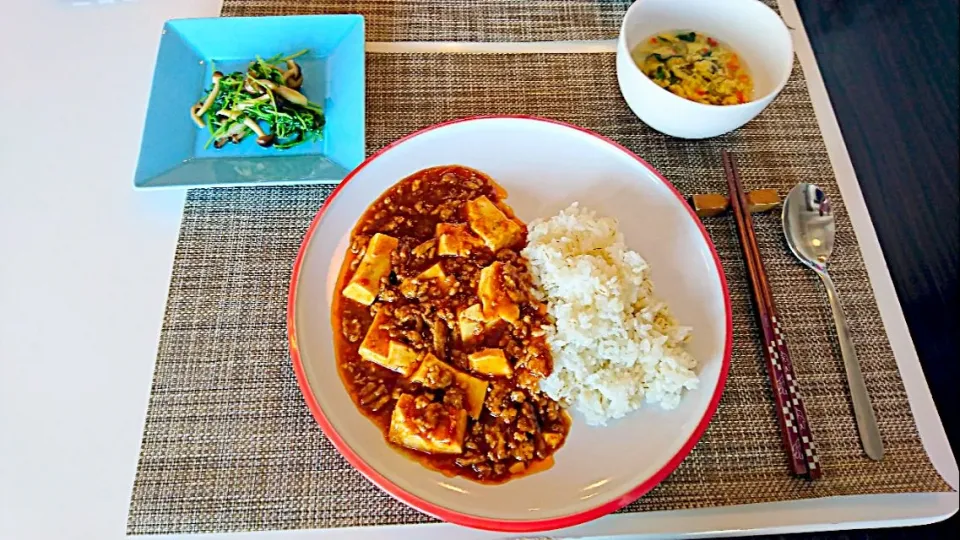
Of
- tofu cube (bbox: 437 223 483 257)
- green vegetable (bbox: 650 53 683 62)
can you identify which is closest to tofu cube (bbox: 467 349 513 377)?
tofu cube (bbox: 437 223 483 257)

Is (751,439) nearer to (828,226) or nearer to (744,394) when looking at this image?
(744,394)

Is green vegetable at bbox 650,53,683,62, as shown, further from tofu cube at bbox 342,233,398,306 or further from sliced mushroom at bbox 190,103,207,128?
sliced mushroom at bbox 190,103,207,128

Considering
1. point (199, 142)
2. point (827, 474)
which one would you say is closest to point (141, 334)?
point (199, 142)

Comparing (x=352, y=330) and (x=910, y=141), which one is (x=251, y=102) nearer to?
(x=352, y=330)

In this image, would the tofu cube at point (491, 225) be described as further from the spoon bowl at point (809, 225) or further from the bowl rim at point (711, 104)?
the spoon bowl at point (809, 225)

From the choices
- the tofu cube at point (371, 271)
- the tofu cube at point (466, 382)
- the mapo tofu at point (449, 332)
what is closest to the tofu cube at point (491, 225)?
the mapo tofu at point (449, 332)

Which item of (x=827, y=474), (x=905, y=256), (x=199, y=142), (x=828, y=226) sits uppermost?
(x=199, y=142)

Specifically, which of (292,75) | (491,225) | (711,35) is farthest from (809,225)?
(292,75)
